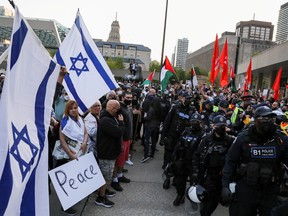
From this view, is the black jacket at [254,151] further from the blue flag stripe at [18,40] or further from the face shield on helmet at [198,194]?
Result: the blue flag stripe at [18,40]

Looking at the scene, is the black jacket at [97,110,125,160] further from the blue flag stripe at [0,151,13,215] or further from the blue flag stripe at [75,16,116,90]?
the blue flag stripe at [0,151,13,215]

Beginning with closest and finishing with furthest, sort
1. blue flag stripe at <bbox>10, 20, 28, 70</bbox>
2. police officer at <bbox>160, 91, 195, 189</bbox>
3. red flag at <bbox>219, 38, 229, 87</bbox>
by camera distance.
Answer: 1. blue flag stripe at <bbox>10, 20, 28, 70</bbox>
2. police officer at <bbox>160, 91, 195, 189</bbox>
3. red flag at <bbox>219, 38, 229, 87</bbox>

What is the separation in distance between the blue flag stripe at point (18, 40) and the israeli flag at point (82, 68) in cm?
197

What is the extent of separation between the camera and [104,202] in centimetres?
492

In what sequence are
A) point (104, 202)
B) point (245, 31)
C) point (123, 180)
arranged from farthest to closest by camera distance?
1. point (245, 31)
2. point (123, 180)
3. point (104, 202)

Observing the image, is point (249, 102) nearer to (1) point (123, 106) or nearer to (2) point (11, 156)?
(1) point (123, 106)

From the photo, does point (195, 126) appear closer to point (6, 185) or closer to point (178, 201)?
point (178, 201)

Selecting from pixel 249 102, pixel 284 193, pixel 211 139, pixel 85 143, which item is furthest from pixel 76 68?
pixel 249 102

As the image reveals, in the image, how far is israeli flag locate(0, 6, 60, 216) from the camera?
2.06 metres

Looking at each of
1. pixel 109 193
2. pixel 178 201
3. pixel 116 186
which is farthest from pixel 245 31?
pixel 109 193

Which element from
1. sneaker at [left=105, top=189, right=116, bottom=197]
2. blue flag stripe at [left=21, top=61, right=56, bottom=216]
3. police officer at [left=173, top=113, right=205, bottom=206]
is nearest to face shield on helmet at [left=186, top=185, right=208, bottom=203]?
police officer at [left=173, top=113, right=205, bottom=206]

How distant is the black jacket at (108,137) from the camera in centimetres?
487

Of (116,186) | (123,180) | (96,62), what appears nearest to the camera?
(96,62)

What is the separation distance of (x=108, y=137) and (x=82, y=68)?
122 centimetres
